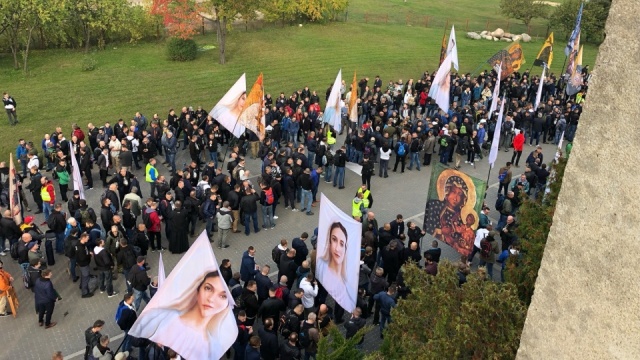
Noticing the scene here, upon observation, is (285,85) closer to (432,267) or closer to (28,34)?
(28,34)

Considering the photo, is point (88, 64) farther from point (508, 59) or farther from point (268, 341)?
point (268, 341)

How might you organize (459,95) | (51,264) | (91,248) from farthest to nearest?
(459,95), (51,264), (91,248)

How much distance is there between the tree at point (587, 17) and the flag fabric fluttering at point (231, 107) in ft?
127

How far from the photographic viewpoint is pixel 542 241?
905cm

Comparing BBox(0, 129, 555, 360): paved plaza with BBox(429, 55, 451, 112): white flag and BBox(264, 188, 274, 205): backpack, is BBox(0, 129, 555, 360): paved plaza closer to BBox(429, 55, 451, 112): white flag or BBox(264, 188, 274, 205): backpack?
BBox(264, 188, 274, 205): backpack

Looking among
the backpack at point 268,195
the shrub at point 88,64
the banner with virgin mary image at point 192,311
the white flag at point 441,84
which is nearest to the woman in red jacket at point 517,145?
the white flag at point 441,84

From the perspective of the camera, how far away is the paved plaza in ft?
38.6

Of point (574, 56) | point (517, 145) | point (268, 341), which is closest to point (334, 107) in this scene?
point (517, 145)

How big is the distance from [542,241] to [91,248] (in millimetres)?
9833

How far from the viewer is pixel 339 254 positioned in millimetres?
11289

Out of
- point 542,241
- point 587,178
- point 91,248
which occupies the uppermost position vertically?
point 587,178

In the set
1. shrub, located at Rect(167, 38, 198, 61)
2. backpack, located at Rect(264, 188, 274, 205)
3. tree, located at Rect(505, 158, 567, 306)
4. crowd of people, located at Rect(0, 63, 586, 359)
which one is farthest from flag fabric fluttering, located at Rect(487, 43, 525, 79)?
shrub, located at Rect(167, 38, 198, 61)

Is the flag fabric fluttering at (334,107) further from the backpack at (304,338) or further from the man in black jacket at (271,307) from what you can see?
the backpack at (304,338)

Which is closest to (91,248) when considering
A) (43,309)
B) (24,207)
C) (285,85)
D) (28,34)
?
(43,309)
